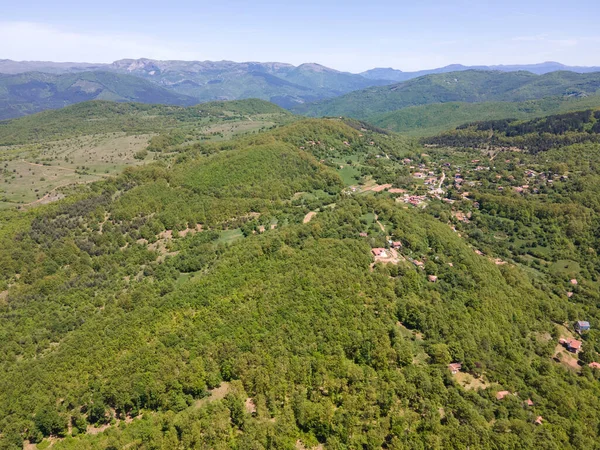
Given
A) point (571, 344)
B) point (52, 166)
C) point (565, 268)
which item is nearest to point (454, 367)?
point (571, 344)

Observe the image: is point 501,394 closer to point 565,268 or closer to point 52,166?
point 565,268

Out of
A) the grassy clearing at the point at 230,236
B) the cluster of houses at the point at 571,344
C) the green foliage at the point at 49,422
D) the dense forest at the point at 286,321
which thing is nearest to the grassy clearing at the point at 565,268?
the dense forest at the point at 286,321

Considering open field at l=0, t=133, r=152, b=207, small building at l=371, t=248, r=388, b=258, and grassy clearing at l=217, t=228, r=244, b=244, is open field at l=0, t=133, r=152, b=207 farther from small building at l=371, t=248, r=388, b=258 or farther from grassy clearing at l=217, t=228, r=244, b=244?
small building at l=371, t=248, r=388, b=258

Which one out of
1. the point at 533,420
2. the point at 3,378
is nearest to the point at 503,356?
the point at 533,420

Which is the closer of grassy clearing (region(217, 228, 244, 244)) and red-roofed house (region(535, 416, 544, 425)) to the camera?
red-roofed house (region(535, 416, 544, 425))

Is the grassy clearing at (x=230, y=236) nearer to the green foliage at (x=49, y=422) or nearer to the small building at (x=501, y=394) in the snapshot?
the green foliage at (x=49, y=422)

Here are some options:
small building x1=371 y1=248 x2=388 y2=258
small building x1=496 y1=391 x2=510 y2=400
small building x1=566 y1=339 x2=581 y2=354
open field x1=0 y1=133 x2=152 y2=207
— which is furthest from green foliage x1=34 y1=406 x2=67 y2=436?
open field x1=0 y1=133 x2=152 y2=207

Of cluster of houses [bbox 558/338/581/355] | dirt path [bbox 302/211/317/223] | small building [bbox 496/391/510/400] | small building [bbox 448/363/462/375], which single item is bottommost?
cluster of houses [bbox 558/338/581/355]
